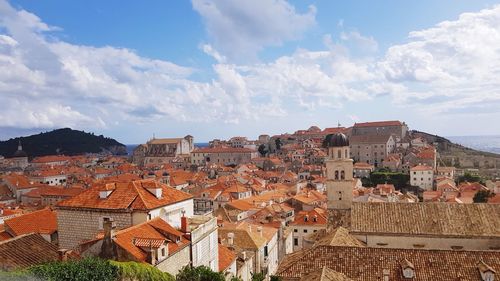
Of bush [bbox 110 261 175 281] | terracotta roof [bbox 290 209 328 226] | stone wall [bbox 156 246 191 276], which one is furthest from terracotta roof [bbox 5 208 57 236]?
terracotta roof [bbox 290 209 328 226]

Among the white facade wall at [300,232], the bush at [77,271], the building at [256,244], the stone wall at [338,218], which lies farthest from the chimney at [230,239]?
the bush at [77,271]

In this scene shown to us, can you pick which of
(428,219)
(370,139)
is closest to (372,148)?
(370,139)

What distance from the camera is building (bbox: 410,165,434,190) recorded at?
89.1 meters

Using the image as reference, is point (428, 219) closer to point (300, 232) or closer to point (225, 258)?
point (225, 258)

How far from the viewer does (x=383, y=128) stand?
13488 centimetres

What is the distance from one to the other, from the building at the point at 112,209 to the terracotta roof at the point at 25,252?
3391 millimetres

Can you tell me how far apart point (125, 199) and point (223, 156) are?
123m

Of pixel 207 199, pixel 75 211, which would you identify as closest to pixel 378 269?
pixel 75 211

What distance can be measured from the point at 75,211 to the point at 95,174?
107 metres

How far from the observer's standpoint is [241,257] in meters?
30.2

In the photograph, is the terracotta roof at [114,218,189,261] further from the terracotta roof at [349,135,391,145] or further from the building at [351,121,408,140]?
the building at [351,121,408,140]

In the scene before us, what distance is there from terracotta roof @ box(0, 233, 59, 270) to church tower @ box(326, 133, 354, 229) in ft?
72.1

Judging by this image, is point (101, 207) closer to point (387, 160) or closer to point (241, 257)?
point (241, 257)

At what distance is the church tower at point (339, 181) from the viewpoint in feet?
111
